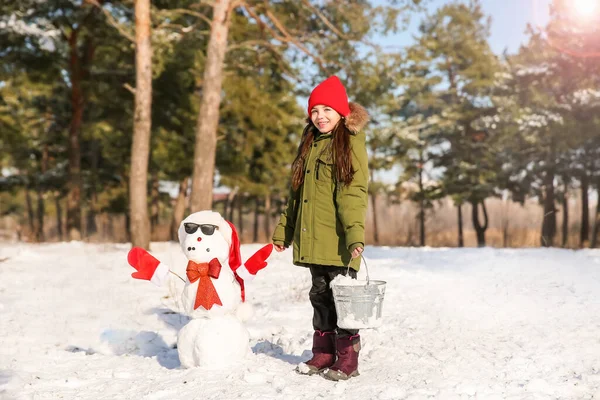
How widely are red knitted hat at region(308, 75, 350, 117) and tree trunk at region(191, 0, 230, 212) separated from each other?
7.10 metres

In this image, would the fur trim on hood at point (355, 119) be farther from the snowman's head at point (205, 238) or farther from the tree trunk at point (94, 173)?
the tree trunk at point (94, 173)

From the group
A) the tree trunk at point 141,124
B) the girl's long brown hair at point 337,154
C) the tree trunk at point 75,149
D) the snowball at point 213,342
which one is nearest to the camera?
the girl's long brown hair at point 337,154

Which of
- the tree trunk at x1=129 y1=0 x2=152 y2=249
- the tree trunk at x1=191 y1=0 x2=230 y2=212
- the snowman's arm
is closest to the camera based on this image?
Answer: the snowman's arm

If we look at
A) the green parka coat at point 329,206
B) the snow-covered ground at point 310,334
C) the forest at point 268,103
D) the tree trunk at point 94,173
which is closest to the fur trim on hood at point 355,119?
the green parka coat at point 329,206

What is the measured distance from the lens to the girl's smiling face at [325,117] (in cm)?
390

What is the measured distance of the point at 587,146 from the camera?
2233 cm

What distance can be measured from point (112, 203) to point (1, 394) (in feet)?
86.5

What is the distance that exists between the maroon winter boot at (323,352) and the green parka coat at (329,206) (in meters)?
0.55

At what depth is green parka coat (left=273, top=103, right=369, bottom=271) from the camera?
370cm

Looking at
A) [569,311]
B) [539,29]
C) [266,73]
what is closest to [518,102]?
[539,29]

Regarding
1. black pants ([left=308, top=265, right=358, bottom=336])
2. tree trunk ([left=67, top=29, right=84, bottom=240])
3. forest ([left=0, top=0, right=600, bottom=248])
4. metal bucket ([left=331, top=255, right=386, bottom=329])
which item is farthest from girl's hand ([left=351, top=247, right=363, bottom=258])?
tree trunk ([left=67, top=29, right=84, bottom=240])

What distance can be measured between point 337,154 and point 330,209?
0.37 metres

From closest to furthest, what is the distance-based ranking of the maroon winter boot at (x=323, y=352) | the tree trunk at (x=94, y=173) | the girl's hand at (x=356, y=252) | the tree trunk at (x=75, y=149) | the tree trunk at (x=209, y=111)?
the girl's hand at (x=356, y=252)
the maroon winter boot at (x=323, y=352)
the tree trunk at (x=209, y=111)
the tree trunk at (x=75, y=149)
the tree trunk at (x=94, y=173)

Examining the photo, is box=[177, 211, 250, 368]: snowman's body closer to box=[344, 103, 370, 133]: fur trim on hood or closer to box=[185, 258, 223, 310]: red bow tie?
box=[185, 258, 223, 310]: red bow tie
